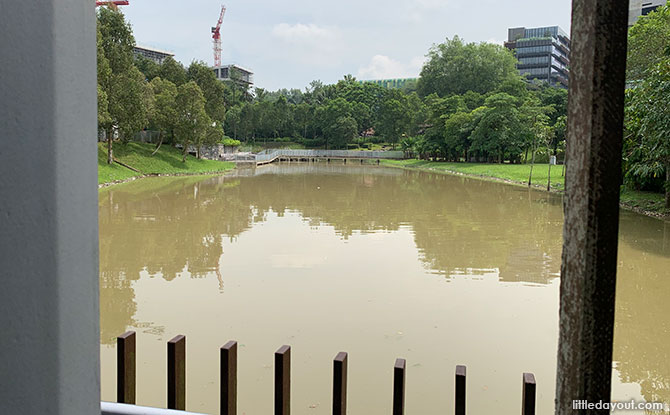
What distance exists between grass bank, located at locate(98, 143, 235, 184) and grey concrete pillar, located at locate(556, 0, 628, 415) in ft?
70.5

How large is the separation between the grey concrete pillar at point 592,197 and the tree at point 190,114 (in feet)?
96.8

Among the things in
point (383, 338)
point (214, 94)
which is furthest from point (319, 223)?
point (214, 94)

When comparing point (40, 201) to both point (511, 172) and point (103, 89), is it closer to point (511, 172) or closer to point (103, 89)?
point (103, 89)

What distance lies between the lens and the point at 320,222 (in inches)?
484

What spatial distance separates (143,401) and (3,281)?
2859mm

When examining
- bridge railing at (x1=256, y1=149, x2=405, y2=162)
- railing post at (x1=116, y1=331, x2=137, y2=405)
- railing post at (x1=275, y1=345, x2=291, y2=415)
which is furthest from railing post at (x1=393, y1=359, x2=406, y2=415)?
bridge railing at (x1=256, y1=149, x2=405, y2=162)

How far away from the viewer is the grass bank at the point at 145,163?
23.3 metres

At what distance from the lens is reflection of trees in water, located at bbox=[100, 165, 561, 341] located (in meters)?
7.66

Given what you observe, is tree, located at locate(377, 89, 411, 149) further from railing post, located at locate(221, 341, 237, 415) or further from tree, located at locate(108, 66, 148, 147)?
railing post, located at locate(221, 341, 237, 415)

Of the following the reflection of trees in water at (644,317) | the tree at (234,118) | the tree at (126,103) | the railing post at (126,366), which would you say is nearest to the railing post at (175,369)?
the railing post at (126,366)

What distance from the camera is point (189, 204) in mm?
15195

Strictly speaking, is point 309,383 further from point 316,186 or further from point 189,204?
point 316,186

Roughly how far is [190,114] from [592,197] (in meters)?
30.0

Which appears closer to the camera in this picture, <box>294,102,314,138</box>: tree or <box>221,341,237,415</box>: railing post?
<box>221,341,237,415</box>: railing post
